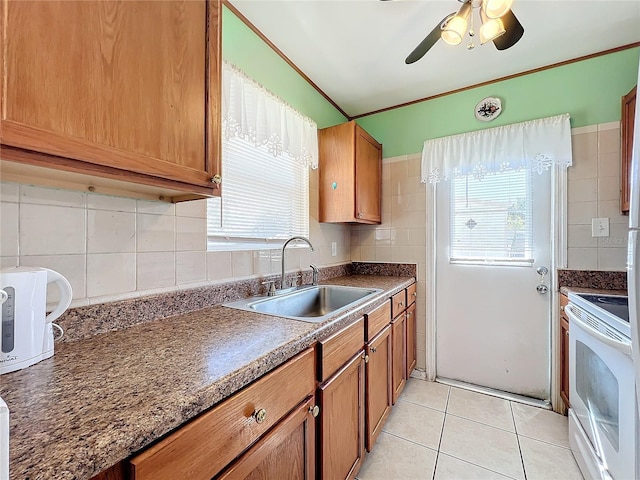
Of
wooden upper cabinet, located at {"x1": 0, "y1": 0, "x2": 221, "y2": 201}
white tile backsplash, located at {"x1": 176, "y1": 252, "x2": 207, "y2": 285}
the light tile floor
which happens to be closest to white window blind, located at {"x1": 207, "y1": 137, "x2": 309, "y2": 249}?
white tile backsplash, located at {"x1": 176, "y1": 252, "x2": 207, "y2": 285}

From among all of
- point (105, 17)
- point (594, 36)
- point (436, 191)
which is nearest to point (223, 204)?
point (105, 17)

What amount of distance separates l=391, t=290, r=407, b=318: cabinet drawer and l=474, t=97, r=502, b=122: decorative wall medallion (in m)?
1.53

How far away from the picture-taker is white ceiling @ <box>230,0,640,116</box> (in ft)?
4.80

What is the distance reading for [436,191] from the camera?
2.32m

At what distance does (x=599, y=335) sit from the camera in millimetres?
1142

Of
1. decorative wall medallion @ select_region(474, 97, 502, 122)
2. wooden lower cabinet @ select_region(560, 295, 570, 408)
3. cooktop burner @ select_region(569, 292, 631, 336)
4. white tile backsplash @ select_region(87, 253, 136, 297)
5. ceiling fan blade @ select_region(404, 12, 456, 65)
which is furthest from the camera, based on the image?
decorative wall medallion @ select_region(474, 97, 502, 122)

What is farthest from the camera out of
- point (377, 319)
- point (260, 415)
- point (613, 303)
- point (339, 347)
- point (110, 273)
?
point (377, 319)

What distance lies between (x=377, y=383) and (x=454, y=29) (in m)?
1.83

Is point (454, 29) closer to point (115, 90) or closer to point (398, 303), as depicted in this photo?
point (115, 90)

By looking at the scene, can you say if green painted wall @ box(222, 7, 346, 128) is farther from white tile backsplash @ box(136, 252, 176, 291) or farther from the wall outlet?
the wall outlet

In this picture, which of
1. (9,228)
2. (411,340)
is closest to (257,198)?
(9,228)

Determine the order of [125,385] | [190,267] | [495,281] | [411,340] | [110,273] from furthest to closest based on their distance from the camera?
[411,340]
[495,281]
[190,267]
[110,273]
[125,385]

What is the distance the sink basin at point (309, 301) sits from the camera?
1400mm

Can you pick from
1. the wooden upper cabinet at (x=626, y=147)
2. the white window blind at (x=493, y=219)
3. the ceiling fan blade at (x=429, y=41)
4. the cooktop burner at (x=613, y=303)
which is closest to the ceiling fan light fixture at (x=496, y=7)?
the ceiling fan blade at (x=429, y=41)
